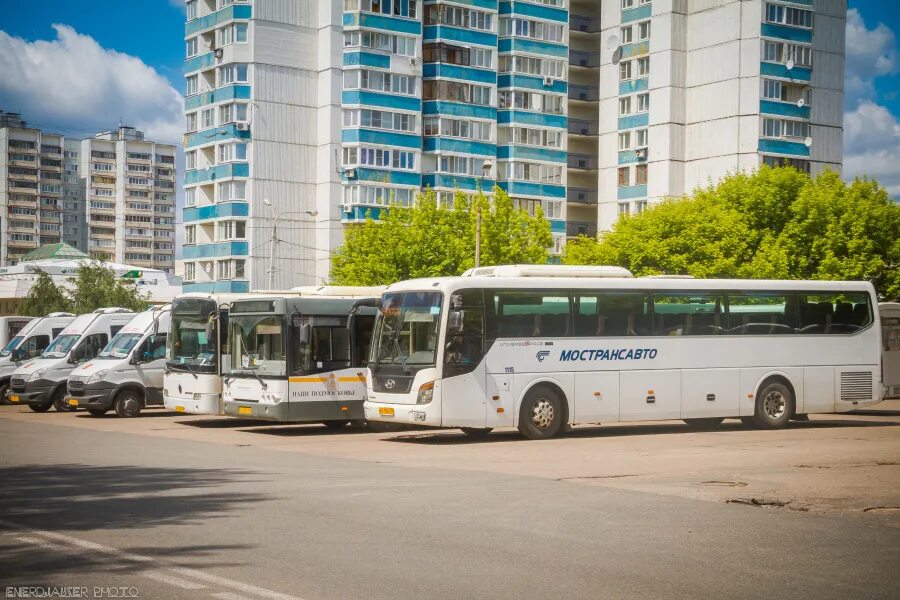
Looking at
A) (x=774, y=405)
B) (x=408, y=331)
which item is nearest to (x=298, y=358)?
(x=408, y=331)

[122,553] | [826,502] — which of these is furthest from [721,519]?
[122,553]

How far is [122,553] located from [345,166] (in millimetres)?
66590

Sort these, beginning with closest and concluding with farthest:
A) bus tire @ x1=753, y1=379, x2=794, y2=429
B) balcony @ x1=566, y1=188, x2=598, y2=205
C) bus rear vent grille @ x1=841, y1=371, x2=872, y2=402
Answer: bus tire @ x1=753, y1=379, x2=794, y2=429 < bus rear vent grille @ x1=841, y1=371, x2=872, y2=402 < balcony @ x1=566, y1=188, x2=598, y2=205

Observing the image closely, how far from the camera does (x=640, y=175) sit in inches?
3255

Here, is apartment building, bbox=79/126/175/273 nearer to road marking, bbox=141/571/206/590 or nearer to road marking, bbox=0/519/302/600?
road marking, bbox=0/519/302/600

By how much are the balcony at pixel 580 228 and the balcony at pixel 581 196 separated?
170cm

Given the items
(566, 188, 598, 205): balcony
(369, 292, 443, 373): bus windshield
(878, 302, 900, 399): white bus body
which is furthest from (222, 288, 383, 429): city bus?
(566, 188, 598, 205): balcony

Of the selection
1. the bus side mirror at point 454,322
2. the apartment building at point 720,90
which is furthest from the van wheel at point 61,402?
the apartment building at point 720,90

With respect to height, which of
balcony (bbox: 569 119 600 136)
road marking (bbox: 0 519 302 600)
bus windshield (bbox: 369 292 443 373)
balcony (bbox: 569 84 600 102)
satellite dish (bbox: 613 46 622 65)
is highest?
satellite dish (bbox: 613 46 622 65)

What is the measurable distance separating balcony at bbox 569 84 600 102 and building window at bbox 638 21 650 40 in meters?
8.01

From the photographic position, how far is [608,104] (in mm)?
85500

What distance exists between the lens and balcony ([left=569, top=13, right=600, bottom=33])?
9038cm

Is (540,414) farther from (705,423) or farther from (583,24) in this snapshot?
(583,24)

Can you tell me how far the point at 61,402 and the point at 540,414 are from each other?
642 inches
